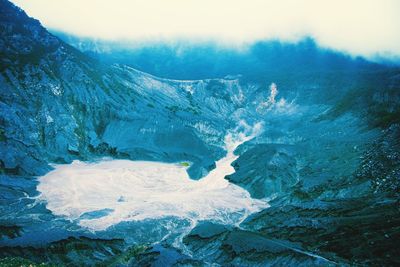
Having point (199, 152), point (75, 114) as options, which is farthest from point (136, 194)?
point (75, 114)

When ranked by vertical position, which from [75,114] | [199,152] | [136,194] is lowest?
[136,194]

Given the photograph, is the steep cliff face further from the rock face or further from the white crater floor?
the white crater floor

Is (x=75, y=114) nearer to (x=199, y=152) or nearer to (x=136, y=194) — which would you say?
(x=199, y=152)

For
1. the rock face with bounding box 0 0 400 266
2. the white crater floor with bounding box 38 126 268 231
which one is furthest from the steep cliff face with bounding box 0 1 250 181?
the white crater floor with bounding box 38 126 268 231

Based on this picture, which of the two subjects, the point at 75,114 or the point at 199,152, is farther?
the point at 199,152

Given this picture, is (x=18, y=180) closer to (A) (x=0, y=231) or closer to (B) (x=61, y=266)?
(A) (x=0, y=231)

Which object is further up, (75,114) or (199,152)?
(75,114)

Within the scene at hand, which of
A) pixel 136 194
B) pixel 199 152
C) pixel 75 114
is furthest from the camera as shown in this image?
pixel 199 152
